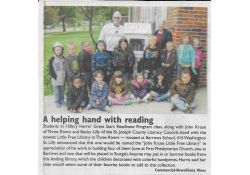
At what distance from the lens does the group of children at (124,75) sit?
2.14 metres

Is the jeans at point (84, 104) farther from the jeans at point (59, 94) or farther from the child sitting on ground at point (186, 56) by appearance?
the child sitting on ground at point (186, 56)

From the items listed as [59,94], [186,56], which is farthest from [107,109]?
[186,56]

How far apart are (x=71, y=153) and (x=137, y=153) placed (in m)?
0.39

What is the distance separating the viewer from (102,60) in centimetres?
215

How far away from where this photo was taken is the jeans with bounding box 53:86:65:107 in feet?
7.02

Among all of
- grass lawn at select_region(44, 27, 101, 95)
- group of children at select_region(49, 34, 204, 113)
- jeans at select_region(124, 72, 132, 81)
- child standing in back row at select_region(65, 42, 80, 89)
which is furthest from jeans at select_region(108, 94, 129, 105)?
grass lawn at select_region(44, 27, 101, 95)

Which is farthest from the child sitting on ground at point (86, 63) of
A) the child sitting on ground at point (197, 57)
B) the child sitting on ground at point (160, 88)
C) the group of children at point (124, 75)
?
the child sitting on ground at point (197, 57)

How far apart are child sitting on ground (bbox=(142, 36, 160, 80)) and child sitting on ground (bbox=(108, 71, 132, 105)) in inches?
5.6

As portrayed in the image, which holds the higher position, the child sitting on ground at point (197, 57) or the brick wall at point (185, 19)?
the brick wall at point (185, 19)

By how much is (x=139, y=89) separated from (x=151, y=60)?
187mm

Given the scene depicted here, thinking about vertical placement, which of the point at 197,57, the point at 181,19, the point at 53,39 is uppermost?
the point at 181,19

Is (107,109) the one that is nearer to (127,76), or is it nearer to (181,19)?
(127,76)
